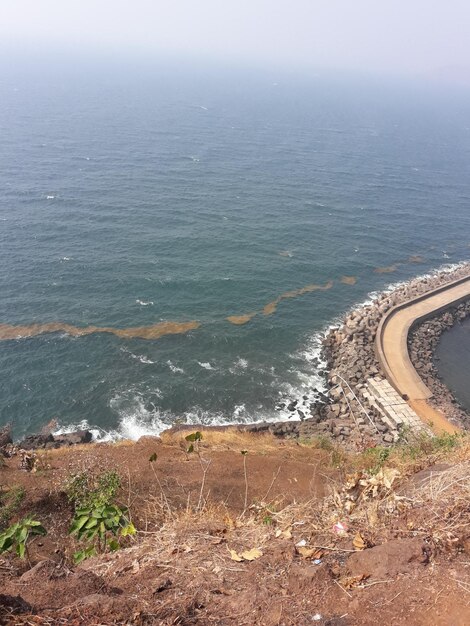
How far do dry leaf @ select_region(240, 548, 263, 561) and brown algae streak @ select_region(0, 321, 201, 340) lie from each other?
39836mm

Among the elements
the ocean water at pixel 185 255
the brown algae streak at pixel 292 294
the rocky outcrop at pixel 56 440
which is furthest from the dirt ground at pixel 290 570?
the brown algae streak at pixel 292 294

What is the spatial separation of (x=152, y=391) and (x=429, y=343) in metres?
32.9

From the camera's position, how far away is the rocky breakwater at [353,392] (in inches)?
1475

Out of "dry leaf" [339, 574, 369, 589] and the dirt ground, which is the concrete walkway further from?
"dry leaf" [339, 574, 369, 589]

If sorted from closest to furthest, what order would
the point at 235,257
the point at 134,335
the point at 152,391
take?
the point at 152,391, the point at 134,335, the point at 235,257

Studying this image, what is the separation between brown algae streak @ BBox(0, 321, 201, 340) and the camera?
45156 millimetres

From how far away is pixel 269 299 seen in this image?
182 ft

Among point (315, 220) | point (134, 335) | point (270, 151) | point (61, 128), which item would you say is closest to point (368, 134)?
point (270, 151)

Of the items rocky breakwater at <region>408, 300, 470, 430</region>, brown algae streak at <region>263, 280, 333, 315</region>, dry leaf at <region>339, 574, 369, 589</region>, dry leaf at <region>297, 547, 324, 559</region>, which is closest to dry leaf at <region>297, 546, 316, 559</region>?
dry leaf at <region>297, 547, 324, 559</region>

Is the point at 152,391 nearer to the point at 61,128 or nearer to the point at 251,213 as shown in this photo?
the point at 251,213

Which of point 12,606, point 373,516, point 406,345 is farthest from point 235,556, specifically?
point 406,345

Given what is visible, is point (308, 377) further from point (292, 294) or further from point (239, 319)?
point (292, 294)

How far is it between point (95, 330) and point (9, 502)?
32.5m

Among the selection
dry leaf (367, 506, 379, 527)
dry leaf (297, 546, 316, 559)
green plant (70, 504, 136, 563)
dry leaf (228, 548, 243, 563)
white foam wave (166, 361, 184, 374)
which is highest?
dry leaf (367, 506, 379, 527)
